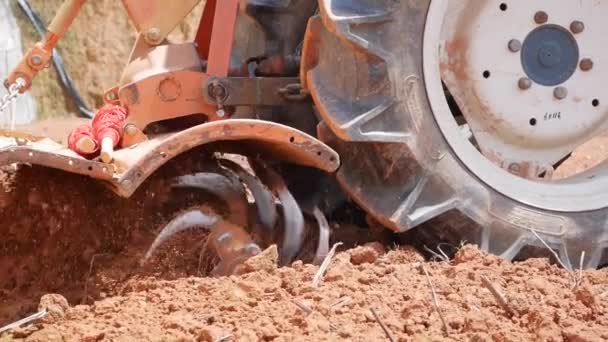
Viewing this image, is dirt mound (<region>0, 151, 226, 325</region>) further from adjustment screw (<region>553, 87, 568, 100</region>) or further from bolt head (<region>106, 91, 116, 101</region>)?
adjustment screw (<region>553, 87, 568, 100</region>)

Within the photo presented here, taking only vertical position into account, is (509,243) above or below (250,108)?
below

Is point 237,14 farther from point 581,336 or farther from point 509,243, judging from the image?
point 581,336

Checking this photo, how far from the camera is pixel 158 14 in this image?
3.13 metres

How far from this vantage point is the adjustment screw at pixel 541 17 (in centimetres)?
329

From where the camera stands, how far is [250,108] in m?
3.29

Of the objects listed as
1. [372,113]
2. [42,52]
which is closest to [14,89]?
[42,52]

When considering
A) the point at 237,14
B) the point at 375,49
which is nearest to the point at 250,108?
the point at 237,14

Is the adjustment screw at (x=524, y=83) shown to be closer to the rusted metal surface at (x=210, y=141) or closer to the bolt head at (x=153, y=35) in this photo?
the rusted metal surface at (x=210, y=141)

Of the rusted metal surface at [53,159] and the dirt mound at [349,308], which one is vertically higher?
the rusted metal surface at [53,159]

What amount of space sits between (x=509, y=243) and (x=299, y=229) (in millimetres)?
710

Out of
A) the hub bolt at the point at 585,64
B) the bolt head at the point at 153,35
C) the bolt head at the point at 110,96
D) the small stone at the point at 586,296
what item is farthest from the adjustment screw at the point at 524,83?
the bolt head at the point at 110,96

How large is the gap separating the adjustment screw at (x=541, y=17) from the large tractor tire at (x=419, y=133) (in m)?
0.02

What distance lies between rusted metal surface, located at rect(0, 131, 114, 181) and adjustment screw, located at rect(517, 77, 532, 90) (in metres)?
1.48

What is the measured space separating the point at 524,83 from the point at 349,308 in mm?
1234
